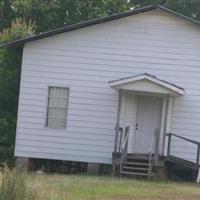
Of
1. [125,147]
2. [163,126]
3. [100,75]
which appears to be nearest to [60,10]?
[100,75]

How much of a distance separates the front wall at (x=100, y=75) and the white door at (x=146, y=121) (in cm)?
68

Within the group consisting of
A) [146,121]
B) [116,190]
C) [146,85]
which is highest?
[146,85]

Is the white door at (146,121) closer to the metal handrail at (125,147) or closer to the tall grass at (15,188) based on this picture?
the metal handrail at (125,147)

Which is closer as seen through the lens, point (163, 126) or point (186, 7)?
point (163, 126)

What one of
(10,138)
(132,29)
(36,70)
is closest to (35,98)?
(36,70)

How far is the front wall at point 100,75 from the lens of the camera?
939 inches

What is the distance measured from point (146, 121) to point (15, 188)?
12.9m

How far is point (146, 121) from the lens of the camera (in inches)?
948

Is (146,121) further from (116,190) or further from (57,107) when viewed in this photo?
(116,190)

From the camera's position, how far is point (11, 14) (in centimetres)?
4303

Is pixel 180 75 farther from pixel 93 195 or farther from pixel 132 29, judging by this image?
pixel 93 195

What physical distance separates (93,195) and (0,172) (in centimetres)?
389

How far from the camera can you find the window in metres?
24.0

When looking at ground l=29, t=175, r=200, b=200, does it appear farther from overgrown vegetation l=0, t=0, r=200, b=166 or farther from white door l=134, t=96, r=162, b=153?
overgrown vegetation l=0, t=0, r=200, b=166
